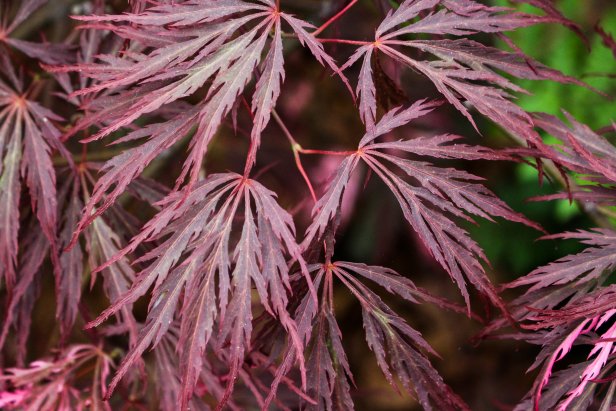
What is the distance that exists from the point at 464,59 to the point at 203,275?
14.2 inches

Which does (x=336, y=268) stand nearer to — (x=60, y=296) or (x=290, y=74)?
(x=60, y=296)

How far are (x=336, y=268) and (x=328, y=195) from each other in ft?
0.31


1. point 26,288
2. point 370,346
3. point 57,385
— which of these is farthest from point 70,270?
point 370,346

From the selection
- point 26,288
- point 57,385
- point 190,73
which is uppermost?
point 190,73

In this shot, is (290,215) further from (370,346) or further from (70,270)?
(70,270)

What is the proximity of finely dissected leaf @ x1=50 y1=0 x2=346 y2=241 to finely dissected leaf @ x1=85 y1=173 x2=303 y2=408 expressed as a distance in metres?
0.05

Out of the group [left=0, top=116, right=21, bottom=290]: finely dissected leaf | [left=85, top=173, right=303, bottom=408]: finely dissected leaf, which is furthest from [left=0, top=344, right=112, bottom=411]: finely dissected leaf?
[left=85, top=173, right=303, bottom=408]: finely dissected leaf

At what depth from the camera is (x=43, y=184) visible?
2.77ft

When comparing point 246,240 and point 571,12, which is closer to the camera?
point 246,240

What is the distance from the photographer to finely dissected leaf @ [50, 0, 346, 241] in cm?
70

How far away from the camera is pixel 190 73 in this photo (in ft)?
2.35

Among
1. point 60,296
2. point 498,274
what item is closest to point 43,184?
point 60,296

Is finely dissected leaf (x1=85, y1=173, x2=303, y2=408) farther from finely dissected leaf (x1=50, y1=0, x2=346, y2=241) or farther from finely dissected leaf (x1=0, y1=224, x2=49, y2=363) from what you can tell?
finely dissected leaf (x1=0, y1=224, x2=49, y2=363)

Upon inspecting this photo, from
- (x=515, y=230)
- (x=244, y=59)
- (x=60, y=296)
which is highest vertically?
(x=244, y=59)
